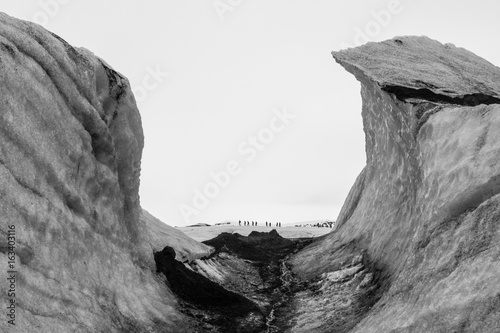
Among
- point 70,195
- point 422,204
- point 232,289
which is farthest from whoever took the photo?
point 232,289

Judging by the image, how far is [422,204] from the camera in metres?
11.5

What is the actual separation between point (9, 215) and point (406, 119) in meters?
10.4

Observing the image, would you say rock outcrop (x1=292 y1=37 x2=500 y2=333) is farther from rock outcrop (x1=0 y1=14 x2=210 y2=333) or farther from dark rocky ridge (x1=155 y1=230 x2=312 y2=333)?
rock outcrop (x1=0 y1=14 x2=210 y2=333)

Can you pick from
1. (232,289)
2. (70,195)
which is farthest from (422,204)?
(70,195)

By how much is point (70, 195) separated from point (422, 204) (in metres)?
8.10

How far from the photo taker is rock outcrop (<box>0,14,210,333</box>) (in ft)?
28.5

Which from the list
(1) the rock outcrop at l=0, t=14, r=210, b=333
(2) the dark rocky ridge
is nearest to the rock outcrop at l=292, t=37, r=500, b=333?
(2) the dark rocky ridge

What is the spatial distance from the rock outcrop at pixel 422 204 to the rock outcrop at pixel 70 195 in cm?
465

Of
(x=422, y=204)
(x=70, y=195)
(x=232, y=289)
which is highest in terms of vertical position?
(x=70, y=195)

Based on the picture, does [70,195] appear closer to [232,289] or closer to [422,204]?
[232,289]

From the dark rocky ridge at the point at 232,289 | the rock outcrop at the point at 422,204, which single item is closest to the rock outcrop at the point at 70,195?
the dark rocky ridge at the point at 232,289

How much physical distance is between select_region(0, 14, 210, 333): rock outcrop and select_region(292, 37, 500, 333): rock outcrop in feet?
15.3

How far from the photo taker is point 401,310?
891 cm

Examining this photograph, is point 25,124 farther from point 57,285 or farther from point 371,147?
point 371,147
